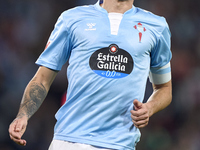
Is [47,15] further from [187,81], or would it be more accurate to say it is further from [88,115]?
[88,115]

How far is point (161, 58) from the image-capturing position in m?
2.33

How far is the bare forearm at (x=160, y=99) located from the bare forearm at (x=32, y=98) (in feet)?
2.19

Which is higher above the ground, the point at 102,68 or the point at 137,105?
the point at 102,68

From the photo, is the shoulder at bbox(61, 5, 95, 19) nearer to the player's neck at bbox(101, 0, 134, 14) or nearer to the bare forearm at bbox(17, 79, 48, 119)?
the player's neck at bbox(101, 0, 134, 14)

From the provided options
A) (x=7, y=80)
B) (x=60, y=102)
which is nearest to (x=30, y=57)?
(x=7, y=80)

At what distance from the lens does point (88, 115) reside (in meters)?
2.03

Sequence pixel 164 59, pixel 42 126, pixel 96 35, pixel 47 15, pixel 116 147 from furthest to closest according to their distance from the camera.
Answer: pixel 47 15, pixel 42 126, pixel 164 59, pixel 96 35, pixel 116 147

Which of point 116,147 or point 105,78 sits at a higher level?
point 105,78

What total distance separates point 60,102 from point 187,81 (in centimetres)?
211

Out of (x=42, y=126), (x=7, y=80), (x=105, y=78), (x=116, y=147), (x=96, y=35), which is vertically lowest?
(x=42, y=126)

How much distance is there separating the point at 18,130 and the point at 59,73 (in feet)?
11.0

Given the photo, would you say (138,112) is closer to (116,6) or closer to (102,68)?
(102,68)

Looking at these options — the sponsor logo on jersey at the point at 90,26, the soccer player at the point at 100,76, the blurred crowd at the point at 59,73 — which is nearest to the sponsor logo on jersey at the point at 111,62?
the soccer player at the point at 100,76

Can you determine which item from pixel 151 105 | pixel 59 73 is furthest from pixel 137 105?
pixel 59 73
